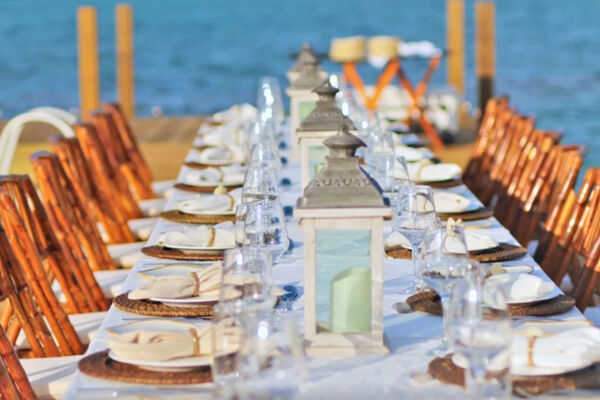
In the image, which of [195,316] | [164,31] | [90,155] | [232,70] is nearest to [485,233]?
[195,316]

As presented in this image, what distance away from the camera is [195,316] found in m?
2.79

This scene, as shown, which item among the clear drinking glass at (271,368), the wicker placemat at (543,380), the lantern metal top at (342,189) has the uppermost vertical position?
the lantern metal top at (342,189)

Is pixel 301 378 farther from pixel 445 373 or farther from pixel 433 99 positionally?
pixel 433 99

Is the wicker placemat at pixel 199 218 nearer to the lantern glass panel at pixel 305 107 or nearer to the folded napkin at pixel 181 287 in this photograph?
the folded napkin at pixel 181 287

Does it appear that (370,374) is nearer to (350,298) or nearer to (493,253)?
(350,298)

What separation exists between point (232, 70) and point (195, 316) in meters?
35.0

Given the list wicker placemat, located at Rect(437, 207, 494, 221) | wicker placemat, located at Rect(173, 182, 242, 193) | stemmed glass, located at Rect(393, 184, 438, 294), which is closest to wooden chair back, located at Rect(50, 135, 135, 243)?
wicker placemat, located at Rect(173, 182, 242, 193)

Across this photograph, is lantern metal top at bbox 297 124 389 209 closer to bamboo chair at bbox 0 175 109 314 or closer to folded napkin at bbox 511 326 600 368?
folded napkin at bbox 511 326 600 368

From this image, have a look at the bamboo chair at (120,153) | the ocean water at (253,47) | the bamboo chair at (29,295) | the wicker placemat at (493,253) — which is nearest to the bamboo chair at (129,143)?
the bamboo chair at (120,153)

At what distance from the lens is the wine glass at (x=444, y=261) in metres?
2.62

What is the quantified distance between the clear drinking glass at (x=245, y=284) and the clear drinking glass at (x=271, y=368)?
0.26 metres

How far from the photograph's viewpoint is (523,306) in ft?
9.18

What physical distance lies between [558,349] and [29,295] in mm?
1803

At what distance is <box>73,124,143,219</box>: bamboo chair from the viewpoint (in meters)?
5.61
